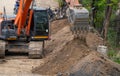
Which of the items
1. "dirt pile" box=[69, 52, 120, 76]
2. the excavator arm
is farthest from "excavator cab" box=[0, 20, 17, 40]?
"dirt pile" box=[69, 52, 120, 76]

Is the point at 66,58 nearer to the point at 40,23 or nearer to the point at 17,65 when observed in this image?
the point at 17,65

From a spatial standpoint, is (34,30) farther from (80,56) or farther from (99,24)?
(99,24)

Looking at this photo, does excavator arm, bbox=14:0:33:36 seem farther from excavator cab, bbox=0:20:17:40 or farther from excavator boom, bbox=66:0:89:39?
excavator boom, bbox=66:0:89:39

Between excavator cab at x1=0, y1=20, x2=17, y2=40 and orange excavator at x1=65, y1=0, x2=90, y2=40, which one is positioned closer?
orange excavator at x1=65, y1=0, x2=90, y2=40

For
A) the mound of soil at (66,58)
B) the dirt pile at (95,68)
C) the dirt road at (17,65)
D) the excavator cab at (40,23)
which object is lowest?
the dirt road at (17,65)

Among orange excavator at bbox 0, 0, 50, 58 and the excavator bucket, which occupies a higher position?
the excavator bucket

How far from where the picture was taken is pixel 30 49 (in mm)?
22656

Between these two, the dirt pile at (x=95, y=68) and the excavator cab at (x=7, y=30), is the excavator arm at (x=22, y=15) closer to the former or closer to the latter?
the excavator cab at (x=7, y=30)

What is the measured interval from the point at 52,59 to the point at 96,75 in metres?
5.58

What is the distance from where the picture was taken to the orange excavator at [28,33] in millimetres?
22719

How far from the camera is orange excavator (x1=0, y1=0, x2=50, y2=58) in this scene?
2272 centimetres

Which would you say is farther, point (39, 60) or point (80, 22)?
point (39, 60)

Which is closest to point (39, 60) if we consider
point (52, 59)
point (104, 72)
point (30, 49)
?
point (30, 49)

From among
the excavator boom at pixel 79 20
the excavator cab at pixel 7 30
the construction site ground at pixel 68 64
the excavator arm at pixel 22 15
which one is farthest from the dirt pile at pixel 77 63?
the excavator cab at pixel 7 30
